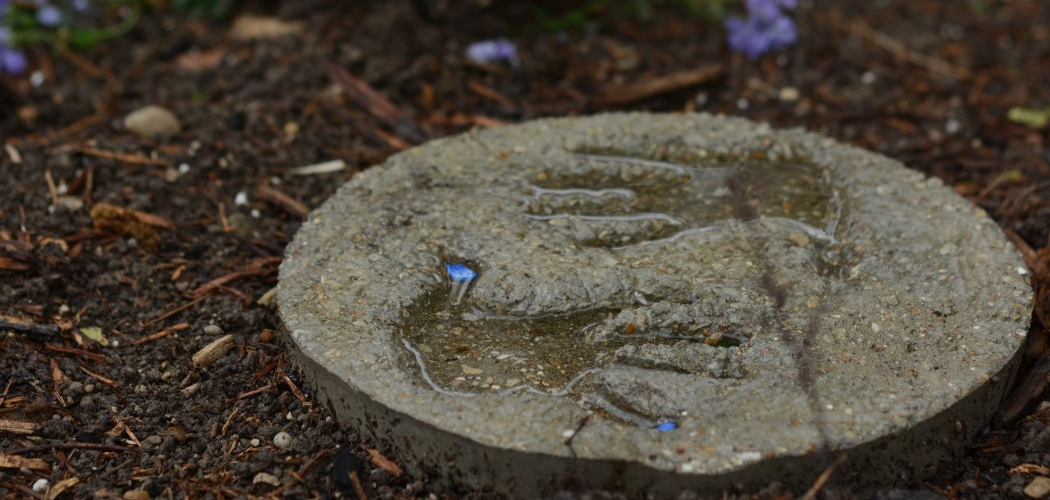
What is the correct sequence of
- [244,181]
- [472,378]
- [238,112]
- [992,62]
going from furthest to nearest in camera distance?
[992,62] → [238,112] → [244,181] → [472,378]

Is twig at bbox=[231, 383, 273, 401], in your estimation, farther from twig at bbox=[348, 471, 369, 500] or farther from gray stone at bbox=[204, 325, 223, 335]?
twig at bbox=[348, 471, 369, 500]

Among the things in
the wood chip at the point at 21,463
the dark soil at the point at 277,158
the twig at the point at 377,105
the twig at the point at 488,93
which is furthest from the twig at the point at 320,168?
the wood chip at the point at 21,463

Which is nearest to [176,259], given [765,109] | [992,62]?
[765,109]

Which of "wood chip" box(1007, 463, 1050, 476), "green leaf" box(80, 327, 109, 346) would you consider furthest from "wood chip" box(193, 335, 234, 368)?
"wood chip" box(1007, 463, 1050, 476)

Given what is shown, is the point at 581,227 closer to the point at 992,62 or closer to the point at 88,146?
the point at 88,146

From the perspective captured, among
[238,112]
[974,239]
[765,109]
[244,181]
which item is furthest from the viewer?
[765,109]

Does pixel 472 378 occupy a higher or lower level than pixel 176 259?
higher

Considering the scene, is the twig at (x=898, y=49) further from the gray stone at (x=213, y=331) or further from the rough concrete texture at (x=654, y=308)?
the gray stone at (x=213, y=331)
